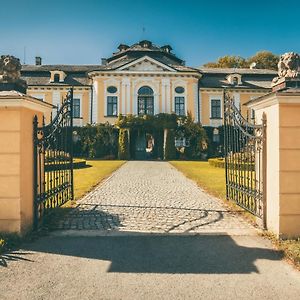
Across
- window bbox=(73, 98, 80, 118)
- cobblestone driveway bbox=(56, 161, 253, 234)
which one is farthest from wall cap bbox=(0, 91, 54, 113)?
window bbox=(73, 98, 80, 118)

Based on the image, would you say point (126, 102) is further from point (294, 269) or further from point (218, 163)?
point (294, 269)

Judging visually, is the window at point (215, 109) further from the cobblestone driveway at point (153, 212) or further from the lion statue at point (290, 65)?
the lion statue at point (290, 65)

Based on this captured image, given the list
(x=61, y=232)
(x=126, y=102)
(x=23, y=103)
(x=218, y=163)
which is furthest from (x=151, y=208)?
(x=126, y=102)

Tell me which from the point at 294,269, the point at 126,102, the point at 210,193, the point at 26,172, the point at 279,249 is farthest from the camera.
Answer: the point at 126,102

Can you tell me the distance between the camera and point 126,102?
1254 inches

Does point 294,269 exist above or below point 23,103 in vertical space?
below

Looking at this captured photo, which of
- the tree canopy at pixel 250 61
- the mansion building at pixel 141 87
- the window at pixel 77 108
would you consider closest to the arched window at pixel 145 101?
the mansion building at pixel 141 87

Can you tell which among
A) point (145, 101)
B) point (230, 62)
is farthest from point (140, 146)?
point (230, 62)

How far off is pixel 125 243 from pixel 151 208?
273 cm

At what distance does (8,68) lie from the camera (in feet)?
17.5

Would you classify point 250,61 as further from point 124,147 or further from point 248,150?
point 248,150

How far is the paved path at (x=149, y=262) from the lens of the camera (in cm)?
335

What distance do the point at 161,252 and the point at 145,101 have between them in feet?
93.0

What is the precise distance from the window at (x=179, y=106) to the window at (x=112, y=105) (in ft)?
19.7
